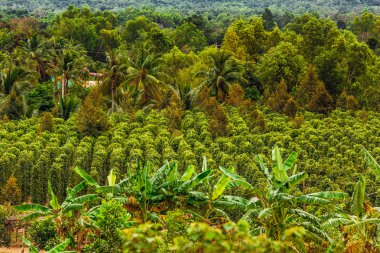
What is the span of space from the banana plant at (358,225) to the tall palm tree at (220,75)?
72.3ft

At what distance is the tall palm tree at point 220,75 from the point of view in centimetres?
3538

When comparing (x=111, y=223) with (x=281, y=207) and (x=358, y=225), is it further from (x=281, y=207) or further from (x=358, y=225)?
(x=358, y=225)

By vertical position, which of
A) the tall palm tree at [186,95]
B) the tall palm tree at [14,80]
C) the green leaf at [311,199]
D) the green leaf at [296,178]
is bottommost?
the tall palm tree at [186,95]

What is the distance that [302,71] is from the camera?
123 feet

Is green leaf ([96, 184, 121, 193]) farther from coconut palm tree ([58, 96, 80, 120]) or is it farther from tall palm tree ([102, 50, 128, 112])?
tall palm tree ([102, 50, 128, 112])

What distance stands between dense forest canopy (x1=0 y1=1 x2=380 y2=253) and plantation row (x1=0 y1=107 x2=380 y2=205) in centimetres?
6

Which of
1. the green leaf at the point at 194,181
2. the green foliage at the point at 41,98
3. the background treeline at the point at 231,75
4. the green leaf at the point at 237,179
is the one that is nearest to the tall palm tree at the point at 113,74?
the background treeline at the point at 231,75

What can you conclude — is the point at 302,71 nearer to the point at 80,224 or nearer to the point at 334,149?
the point at 334,149

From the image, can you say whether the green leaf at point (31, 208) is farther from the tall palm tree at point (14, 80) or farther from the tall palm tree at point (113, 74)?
the tall palm tree at point (14, 80)

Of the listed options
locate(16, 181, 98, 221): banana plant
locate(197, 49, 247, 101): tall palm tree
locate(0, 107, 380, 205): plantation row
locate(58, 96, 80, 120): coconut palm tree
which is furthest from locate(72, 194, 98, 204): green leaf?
locate(197, 49, 247, 101): tall palm tree

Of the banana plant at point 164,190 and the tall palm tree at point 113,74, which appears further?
the tall palm tree at point 113,74

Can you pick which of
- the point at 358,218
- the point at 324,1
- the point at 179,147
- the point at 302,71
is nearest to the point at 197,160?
the point at 179,147

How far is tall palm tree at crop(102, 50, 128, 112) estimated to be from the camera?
33.2 meters

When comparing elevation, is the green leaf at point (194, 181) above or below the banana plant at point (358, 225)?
above
